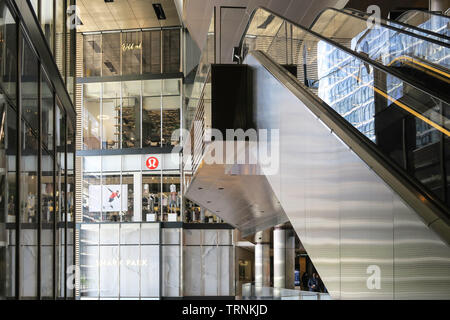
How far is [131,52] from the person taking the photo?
107 feet

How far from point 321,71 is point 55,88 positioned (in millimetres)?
5113

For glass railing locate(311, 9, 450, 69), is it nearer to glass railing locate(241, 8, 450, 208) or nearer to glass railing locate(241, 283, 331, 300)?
glass railing locate(241, 8, 450, 208)

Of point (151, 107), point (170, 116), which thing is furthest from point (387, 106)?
point (151, 107)

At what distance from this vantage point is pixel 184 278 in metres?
30.0

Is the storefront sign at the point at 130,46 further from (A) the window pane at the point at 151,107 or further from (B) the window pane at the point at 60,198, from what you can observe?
(B) the window pane at the point at 60,198

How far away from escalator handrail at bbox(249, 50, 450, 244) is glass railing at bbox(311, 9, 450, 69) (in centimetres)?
127

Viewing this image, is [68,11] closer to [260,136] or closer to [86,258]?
[260,136]

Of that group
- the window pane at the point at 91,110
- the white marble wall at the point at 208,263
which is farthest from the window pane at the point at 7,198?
the window pane at the point at 91,110

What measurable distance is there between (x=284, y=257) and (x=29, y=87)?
18736 mm

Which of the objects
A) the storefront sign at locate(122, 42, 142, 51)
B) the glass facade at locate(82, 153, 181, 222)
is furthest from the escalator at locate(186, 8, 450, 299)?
the storefront sign at locate(122, 42, 142, 51)

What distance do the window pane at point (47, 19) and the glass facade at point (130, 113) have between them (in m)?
21.1

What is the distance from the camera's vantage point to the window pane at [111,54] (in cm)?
3234

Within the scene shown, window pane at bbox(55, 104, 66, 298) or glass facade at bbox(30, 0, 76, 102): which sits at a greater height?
glass facade at bbox(30, 0, 76, 102)

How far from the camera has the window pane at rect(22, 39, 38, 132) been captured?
713 centimetres
